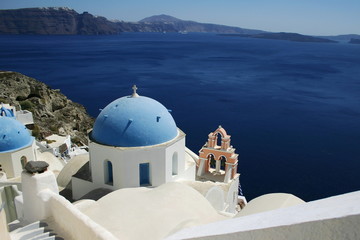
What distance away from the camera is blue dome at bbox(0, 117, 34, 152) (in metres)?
13.2

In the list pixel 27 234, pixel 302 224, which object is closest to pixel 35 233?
pixel 27 234

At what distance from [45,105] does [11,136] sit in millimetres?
29432

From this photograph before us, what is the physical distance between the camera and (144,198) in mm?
8719

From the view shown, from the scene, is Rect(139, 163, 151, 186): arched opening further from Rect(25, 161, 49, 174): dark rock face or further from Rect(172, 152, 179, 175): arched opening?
Rect(25, 161, 49, 174): dark rock face

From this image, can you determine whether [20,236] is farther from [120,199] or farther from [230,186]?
[230,186]

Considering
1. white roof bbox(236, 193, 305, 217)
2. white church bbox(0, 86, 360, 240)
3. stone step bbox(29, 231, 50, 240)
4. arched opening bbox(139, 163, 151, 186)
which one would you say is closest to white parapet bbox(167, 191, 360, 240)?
white church bbox(0, 86, 360, 240)

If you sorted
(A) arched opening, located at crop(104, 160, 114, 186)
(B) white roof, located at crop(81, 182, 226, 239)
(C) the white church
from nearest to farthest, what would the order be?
(C) the white church, (B) white roof, located at crop(81, 182, 226, 239), (A) arched opening, located at crop(104, 160, 114, 186)

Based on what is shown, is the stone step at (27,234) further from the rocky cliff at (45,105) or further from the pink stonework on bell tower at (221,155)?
the rocky cliff at (45,105)

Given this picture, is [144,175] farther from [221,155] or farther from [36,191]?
[36,191]

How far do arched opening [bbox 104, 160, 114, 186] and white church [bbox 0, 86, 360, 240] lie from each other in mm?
27

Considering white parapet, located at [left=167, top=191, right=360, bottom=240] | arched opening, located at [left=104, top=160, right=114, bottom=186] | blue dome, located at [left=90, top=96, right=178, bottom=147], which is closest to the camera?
white parapet, located at [left=167, top=191, right=360, bottom=240]

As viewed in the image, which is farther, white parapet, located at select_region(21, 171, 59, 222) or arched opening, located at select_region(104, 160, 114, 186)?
arched opening, located at select_region(104, 160, 114, 186)

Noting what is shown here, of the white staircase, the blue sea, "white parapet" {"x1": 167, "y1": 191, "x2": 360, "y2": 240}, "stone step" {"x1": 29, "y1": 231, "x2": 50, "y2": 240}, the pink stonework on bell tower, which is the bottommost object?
the blue sea

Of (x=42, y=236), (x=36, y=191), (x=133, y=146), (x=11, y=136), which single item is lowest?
(x=11, y=136)
